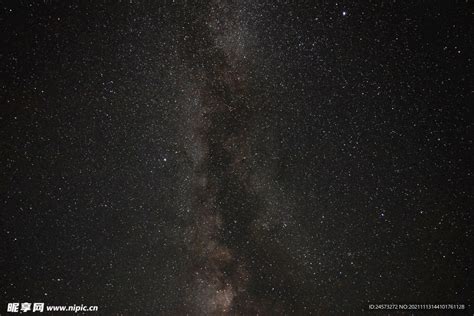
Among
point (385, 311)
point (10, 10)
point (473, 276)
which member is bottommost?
point (385, 311)

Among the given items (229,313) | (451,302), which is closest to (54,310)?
(229,313)

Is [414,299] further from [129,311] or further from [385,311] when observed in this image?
[129,311]

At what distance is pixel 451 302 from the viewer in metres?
4.25

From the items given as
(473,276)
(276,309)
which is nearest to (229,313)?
(276,309)

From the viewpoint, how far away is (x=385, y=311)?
4293 millimetres

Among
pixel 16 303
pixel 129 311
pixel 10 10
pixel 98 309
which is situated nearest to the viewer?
pixel 10 10

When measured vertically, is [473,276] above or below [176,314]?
above

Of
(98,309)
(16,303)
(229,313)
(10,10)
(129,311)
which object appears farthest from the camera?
(229,313)

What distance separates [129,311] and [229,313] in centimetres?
133

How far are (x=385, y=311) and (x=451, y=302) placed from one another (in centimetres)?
79

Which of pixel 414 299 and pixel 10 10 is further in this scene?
pixel 414 299

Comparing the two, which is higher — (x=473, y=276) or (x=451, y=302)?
(x=473, y=276)

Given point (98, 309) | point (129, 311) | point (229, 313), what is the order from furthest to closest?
point (229, 313) < point (129, 311) < point (98, 309)

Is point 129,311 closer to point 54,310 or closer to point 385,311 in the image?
point 54,310
